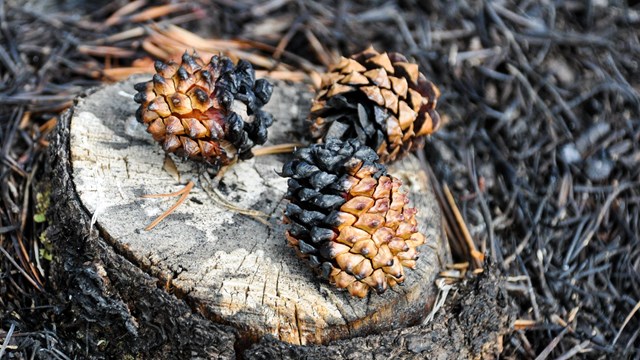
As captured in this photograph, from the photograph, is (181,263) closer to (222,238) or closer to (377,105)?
(222,238)

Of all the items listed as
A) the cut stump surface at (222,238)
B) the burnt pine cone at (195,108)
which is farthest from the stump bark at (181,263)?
the burnt pine cone at (195,108)

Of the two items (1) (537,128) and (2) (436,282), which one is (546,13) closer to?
(1) (537,128)

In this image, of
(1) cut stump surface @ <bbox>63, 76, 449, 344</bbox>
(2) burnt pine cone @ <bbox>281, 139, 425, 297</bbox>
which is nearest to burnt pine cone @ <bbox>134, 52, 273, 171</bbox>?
(1) cut stump surface @ <bbox>63, 76, 449, 344</bbox>

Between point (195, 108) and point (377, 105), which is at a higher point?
point (195, 108)

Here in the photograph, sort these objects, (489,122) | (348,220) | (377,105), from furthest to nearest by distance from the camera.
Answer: (489,122), (377,105), (348,220)

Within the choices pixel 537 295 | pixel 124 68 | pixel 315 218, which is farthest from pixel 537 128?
pixel 124 68

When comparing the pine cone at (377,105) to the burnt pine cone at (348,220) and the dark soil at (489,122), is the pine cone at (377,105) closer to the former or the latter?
the burnt pine cone at (348,220)

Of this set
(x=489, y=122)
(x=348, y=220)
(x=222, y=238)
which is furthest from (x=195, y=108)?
(x=489, y=122)
